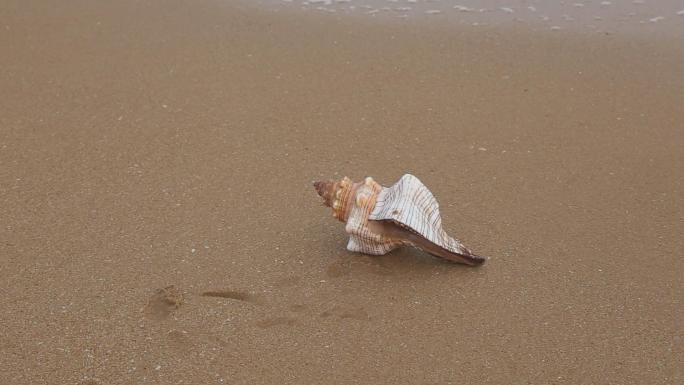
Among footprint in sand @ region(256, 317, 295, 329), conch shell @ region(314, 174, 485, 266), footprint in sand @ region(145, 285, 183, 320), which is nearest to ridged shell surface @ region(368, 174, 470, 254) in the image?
conch shell @ region(314, 174, 485, 266)

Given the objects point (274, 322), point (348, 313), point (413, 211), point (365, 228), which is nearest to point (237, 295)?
point (274, 322)

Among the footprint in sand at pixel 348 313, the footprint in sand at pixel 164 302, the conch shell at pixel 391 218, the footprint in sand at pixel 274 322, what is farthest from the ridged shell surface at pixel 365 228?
the footprint in sand at pixel 164 302

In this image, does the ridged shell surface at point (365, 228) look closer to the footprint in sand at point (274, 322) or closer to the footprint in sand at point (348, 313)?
the footprint in sand at point (348, 313)

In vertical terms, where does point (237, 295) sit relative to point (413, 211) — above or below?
below

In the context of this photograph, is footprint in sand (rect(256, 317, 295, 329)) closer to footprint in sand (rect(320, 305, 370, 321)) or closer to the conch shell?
footprint in sand (rect(320, 305, 370, 321))

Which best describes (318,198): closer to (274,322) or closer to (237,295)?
(237,295)

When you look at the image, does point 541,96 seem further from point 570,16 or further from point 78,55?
point 78,55

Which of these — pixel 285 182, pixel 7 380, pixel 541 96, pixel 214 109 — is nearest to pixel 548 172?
pixel 541 96
